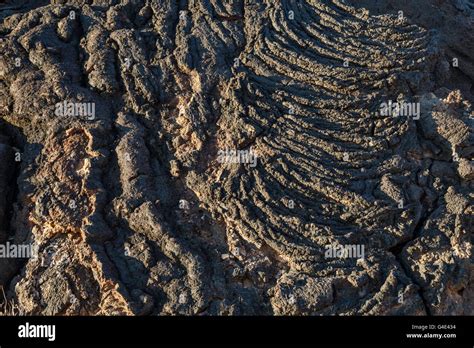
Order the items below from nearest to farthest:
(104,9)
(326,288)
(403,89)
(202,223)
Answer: (326,288), (202,223), (403,89), (104,9)

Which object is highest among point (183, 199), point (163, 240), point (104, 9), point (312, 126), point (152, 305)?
point (104, 9)

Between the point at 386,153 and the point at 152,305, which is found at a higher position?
the point at 386,153

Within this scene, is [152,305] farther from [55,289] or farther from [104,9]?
[104,9]

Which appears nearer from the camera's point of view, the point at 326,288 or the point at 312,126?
the point at 326,288

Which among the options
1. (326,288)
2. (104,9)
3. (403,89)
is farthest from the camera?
(104,9)

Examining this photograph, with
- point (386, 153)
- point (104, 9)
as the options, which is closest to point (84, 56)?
point (104, 9)

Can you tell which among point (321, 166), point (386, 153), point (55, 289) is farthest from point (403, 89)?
point (55, 289)

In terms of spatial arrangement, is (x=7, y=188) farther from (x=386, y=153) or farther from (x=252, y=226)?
(x=386, y=153)
